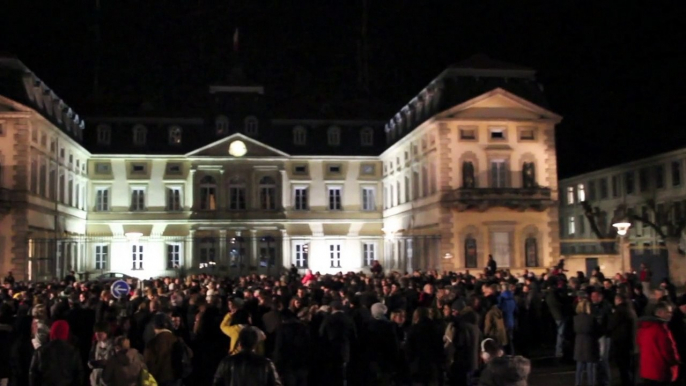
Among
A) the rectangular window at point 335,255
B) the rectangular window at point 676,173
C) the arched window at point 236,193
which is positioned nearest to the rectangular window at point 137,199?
the arched window at point 236,193

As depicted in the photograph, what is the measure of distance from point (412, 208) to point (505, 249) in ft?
25.5

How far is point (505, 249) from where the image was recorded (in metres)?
40.3

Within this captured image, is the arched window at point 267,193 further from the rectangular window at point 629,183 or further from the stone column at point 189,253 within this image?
the rectangular window at point 629,183

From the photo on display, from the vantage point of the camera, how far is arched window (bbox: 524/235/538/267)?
1599 inches

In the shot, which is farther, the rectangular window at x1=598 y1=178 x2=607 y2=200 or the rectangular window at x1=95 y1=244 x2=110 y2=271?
the rectangular window at x1=598 y1=178 x2=607 y2=200

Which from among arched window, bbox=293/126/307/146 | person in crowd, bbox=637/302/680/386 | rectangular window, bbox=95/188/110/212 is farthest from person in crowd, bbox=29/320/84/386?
arched window, bbox=293/126/307/146

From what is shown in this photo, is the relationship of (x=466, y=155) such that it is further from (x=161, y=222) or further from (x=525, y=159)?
(x=161, y=222)

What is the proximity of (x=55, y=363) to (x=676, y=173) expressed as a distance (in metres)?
44.6

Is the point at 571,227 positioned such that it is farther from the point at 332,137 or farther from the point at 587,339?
the point at 587,339

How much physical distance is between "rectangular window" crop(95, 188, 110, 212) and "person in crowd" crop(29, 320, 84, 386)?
45.7 metres

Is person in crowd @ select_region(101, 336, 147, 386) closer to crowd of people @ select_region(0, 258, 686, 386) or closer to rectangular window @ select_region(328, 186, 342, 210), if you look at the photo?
crowd of people @ select_region(0, 258, 686, 386)

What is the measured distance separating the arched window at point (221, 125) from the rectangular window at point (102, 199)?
29.6 feet

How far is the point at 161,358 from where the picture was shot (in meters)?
8.90

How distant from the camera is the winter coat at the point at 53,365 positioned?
326 inches
